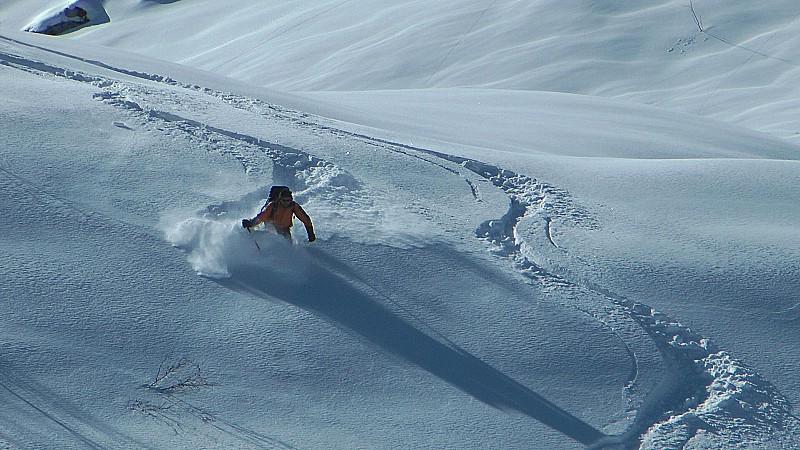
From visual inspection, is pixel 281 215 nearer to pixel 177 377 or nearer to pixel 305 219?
pixel 305 219

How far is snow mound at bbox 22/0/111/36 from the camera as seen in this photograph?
29.0 metres

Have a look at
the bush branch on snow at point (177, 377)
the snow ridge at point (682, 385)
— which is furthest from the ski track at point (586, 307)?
the bush branch on snow at point (177, 377)

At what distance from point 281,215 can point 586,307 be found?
1.97 m

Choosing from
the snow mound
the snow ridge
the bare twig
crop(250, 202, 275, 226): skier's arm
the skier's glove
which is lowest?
the snow mound

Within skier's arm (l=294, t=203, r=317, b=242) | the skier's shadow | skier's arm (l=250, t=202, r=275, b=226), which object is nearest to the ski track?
the skier's shadow

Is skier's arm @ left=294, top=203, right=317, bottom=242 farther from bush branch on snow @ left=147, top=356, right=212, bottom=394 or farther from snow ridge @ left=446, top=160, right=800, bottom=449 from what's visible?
bush branch on snow @ left=147, top=356, right=212, bottom=394

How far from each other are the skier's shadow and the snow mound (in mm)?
26617

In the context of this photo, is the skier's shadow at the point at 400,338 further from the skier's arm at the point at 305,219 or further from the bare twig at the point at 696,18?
the bare twig at the point at 696,18

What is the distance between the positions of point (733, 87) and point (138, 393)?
1651 centimetres

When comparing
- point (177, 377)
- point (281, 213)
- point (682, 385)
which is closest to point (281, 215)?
point (281, 213)

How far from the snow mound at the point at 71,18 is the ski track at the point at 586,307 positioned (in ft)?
74.4

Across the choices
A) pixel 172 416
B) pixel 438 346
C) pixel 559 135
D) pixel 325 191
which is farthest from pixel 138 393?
pixel 559 135

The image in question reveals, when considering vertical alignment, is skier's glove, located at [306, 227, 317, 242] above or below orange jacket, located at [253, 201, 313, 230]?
below

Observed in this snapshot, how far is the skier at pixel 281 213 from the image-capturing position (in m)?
5.31
